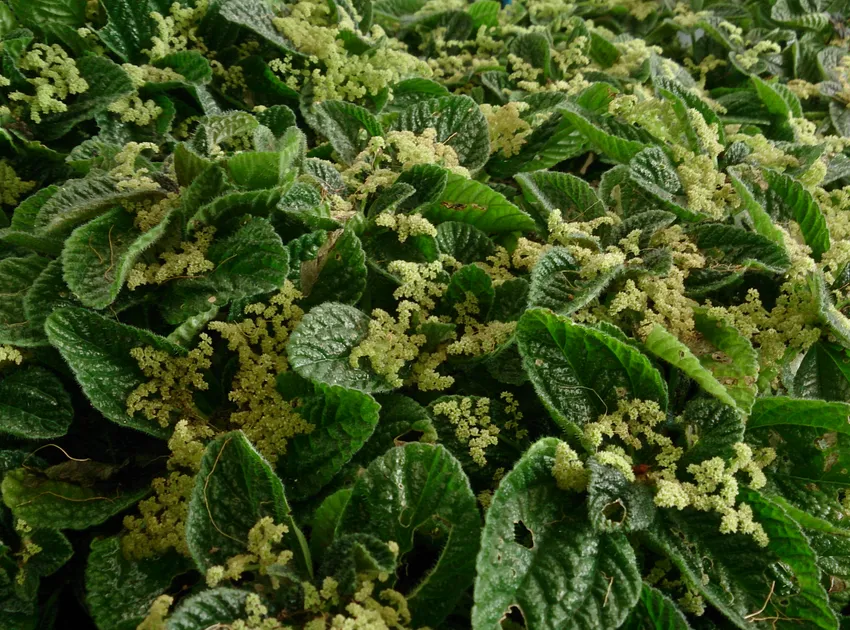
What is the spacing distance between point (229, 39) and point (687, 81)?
57.2 inches

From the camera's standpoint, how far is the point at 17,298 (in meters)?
1.33

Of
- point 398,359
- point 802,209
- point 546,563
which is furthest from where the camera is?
point 802,209

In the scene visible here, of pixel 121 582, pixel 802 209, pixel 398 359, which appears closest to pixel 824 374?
pixel 802 209

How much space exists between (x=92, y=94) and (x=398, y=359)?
43.1 inches

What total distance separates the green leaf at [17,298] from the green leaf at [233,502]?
1.52ft

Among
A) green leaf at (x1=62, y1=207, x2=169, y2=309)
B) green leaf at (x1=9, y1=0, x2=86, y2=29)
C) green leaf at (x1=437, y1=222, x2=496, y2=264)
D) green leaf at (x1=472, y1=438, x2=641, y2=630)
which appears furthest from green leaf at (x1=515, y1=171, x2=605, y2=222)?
green leaf at (x1=9, y1=0, x2=86, y2=29)

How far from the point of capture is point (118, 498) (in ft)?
3.99

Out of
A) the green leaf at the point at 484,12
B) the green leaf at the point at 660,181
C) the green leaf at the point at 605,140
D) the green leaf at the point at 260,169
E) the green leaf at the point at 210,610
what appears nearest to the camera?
the green leaf at the point at 210,610

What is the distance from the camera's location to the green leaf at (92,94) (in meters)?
1.69

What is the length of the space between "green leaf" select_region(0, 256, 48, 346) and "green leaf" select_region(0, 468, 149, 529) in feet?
0.78

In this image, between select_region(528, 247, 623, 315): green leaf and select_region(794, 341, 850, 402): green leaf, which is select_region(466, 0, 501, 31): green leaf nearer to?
select_region(528, 247, 623, 315): green leaf

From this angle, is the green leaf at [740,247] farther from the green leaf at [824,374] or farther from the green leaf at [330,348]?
the green leaf at [330,348]

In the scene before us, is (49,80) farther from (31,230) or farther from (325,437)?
(325,437)

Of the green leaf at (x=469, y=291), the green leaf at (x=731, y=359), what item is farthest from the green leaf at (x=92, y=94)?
the green leaf at (x=731, y=359)
